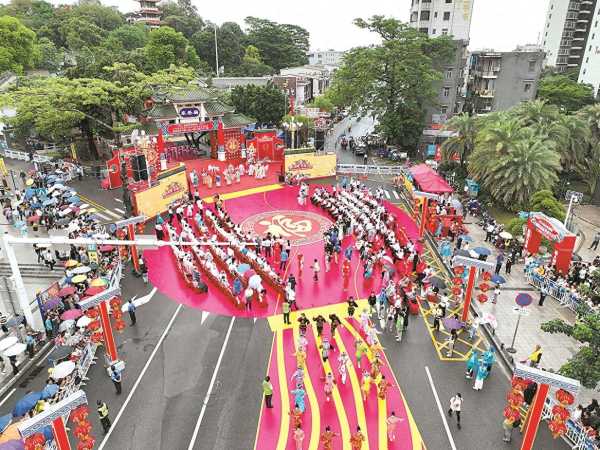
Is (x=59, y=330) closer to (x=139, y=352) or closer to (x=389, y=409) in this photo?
(x=139, y=352)

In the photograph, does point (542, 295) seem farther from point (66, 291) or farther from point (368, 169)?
point (368, 169)

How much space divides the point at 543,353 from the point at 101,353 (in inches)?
697

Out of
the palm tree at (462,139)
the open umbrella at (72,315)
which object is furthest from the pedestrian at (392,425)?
the palm tree at (462,139)

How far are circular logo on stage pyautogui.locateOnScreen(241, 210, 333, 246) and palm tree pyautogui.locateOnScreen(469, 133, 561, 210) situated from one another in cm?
1221

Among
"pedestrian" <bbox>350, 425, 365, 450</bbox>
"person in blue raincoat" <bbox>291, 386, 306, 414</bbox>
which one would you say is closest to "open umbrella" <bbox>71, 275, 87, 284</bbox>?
"person in blue raincoat" <bbox>291, 386, 306, 414</bbox>

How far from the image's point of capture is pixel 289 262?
23656mm

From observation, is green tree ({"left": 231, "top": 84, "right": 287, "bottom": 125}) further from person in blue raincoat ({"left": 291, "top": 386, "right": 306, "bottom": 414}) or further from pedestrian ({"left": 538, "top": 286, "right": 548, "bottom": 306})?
person in blue raincoat ({"left": 291, "top": 386, "right": 306, "bottom": 414})

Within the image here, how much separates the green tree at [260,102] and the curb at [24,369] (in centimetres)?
3904

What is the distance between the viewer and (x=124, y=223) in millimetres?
20781

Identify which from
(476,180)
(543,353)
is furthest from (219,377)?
(476,180)

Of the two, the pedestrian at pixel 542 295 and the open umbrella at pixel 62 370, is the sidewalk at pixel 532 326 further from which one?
the open umbrella at pixel 62 370

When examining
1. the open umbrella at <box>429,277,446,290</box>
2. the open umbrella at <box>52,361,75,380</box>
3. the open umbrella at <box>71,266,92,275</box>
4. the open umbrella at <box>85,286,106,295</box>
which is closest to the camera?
the open umbrella at <box>52,361,75,380</box>

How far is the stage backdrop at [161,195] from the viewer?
95.5 feet

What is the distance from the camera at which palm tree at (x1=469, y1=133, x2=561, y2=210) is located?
92.6ft
